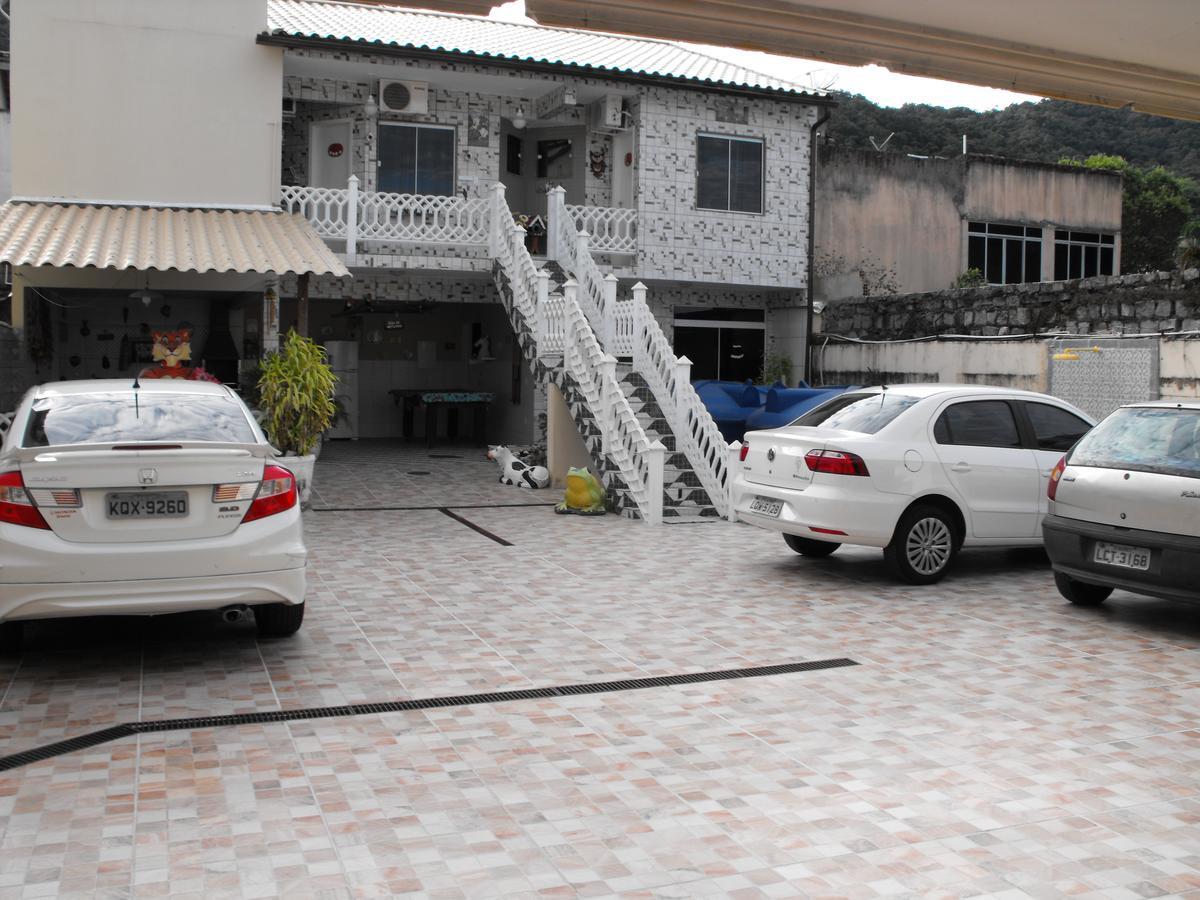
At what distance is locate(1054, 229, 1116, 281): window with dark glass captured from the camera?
2627 centimetres

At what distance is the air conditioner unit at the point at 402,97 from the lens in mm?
19156

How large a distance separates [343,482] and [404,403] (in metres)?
7.67

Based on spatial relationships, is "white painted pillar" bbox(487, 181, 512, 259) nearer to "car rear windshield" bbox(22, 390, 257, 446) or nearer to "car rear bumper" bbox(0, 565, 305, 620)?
"car rear windshield" bbox(22, 390, 257, 446)

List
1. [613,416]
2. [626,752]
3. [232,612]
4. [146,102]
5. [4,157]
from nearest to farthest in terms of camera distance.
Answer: [626,752] < [232,612] < [613,416] < [146,102] < [4,157]

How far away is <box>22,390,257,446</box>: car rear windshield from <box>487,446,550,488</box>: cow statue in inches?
339

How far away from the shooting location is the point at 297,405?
13391 millimetres

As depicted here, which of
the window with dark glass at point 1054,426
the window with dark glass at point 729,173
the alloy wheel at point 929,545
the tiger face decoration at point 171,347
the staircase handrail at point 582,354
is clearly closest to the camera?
the alloy wheel at point 929,545

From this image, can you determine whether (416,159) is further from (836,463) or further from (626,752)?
(626,752)

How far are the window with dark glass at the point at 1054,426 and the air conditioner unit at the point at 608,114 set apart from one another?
453 inches

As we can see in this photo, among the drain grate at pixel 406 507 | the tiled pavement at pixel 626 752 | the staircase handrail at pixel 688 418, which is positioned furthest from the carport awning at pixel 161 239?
the tiled pavement at pixel 626 752

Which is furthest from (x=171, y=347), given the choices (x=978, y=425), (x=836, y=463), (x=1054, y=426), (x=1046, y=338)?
(x=1046, y=338)

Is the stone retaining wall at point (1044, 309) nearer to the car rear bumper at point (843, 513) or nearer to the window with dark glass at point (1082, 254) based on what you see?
the car rear bumper at point (843, 513)

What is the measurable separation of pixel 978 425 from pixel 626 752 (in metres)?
5.63

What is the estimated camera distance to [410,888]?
397cm
